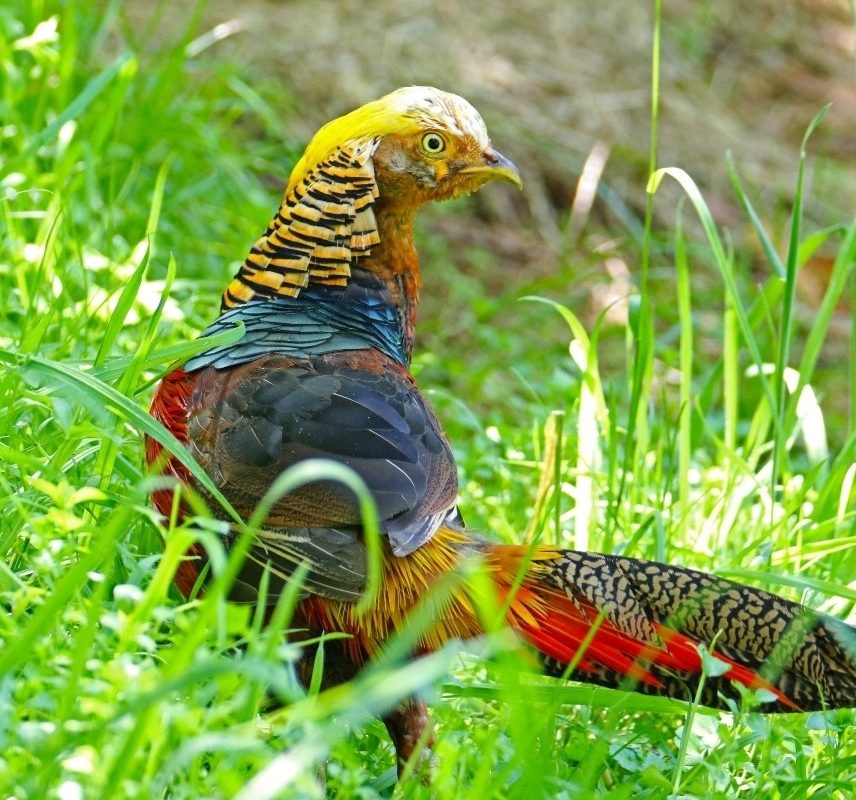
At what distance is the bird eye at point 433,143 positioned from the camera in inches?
116

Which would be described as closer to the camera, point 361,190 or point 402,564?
point 402,564

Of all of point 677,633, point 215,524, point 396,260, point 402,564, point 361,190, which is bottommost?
point 677,633

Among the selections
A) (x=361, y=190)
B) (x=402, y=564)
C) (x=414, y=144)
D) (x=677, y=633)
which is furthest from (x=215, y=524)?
(x=414, y=144)

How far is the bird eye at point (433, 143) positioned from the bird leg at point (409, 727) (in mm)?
1259

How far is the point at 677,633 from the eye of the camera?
8.23ft

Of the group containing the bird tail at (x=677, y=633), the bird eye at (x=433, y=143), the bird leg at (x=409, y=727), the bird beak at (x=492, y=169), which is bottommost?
the bird leg at (x=409, y=727)

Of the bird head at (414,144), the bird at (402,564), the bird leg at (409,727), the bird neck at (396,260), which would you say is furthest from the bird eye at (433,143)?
the bird leg at (409,727)

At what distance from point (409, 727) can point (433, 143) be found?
1.32 m

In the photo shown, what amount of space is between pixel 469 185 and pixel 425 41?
3832 mm

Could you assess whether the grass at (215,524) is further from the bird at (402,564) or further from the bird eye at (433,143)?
the bird eye at (433,143)

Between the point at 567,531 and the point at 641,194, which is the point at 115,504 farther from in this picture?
the point at 641,194

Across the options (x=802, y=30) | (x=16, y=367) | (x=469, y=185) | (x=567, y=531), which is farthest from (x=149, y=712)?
(x=802, y=30)

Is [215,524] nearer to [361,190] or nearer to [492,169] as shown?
[361,190]

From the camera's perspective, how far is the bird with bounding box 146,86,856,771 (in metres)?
2.37
